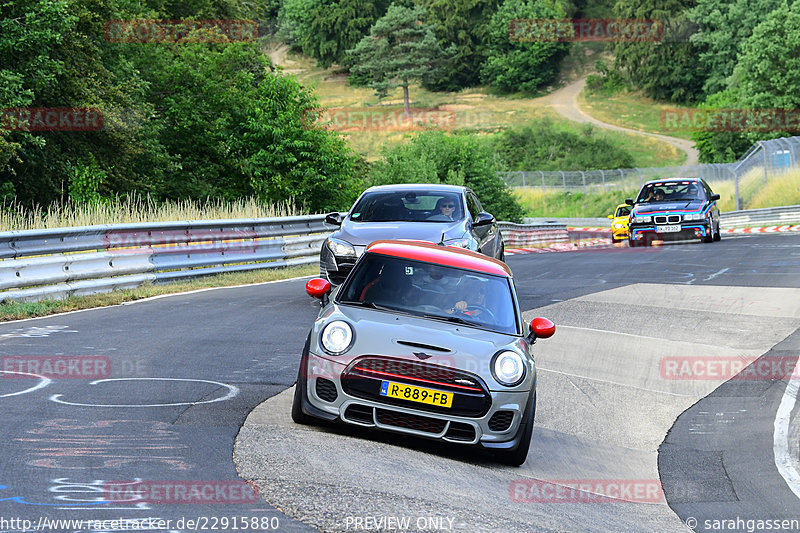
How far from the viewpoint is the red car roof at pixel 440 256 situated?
8.45m

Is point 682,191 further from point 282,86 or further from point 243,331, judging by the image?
point 243,331

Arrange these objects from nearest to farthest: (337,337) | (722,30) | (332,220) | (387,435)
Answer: (337,337) → (387,435) → (332,220) → (722,30)

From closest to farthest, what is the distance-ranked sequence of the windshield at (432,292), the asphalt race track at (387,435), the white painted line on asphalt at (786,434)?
the asphalt race track at (387,435) → the white painted line on asphalt at (786,434) → the windshield at (432,292)

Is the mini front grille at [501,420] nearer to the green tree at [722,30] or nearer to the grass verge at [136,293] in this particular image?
the grass verge at [136,293]

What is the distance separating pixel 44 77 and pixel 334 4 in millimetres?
122523

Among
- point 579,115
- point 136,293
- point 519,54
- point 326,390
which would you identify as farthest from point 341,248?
point 519,54

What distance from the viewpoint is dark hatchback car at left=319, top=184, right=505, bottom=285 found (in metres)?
13.8

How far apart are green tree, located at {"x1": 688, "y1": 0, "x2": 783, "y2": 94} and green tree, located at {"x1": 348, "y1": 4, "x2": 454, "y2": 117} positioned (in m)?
30.5

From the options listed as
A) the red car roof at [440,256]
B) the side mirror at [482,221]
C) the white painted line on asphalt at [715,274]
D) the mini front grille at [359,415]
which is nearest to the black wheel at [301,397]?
the mini front grille at [359,415]

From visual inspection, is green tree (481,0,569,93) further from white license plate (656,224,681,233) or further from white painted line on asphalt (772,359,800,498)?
white painted line on asphalt (772,359,800,498)

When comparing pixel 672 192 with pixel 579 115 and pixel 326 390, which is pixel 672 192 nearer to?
pixel 326 390

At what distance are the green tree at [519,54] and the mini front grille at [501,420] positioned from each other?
12208cm

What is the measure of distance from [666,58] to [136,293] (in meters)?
109

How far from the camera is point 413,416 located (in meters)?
7.33
